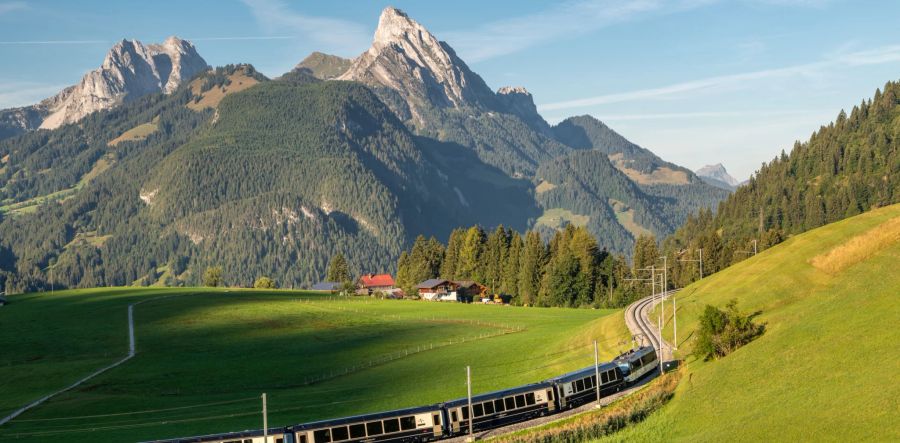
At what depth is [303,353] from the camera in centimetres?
13200

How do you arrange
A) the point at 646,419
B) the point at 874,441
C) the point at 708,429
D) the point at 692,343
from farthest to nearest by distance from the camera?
the point at 692,343 → the point at 646,419 → the point at 708,429 → the point at 874,441

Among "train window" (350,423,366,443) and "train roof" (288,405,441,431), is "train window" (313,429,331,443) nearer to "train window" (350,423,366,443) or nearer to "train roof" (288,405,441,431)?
"train roof" (288,405,441,431)

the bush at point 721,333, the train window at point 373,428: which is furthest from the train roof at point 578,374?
the train window at point 373,428

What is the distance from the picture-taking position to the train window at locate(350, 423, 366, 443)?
222 ft

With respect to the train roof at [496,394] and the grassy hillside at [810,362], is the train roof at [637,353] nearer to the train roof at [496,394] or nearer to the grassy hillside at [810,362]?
the grassy hillside at [810,362]

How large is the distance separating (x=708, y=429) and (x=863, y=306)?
22.1m

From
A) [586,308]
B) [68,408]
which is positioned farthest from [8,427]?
[586,308]

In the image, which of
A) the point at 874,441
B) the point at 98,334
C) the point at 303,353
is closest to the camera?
Answer: the point at 874,441

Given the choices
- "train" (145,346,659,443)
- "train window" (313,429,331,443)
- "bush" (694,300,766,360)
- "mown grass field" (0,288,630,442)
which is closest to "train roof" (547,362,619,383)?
"train" (145,346,659,443)

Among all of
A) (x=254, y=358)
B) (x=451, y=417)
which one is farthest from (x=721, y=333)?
(x=254, y=358)

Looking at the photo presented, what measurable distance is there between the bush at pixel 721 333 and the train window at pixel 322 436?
36.0 meters

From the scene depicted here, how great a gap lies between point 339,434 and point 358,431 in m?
1.48

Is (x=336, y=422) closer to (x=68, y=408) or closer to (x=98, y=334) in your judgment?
Result: (x=68, y=408)

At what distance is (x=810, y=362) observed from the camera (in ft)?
209
